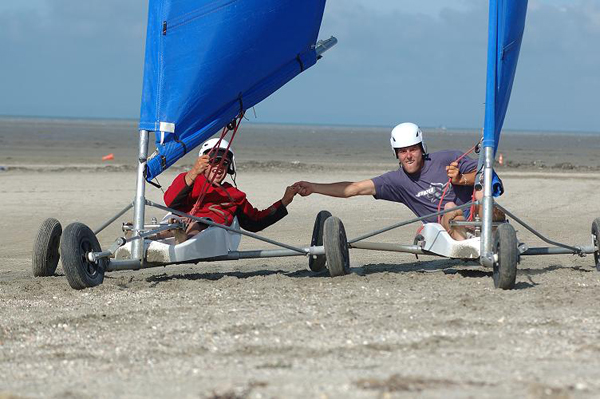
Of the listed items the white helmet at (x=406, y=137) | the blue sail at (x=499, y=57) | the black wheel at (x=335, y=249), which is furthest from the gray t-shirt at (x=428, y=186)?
the black wheel at (x=335, y=249)

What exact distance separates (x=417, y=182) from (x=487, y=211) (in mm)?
1350

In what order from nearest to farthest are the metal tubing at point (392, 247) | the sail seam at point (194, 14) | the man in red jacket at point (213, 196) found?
the sail seam at point (194, 14) → the metal tubing at point (392, 247) → the man in red jacket at point (213, 196)

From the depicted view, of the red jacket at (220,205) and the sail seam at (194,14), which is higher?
the sail seam at (194,14)

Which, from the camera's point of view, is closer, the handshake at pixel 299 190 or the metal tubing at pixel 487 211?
the metal tubing at pixel 487 211

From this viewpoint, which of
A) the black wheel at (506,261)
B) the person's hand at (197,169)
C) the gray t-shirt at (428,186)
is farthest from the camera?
the gray t-shirt at (428,186)

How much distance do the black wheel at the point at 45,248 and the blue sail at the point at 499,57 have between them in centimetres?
365

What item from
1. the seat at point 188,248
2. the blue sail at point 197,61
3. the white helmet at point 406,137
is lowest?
the seat at point 188,248

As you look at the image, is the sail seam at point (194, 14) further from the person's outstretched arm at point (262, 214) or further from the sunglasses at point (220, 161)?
the person's outstretched arm at point (262, 214)

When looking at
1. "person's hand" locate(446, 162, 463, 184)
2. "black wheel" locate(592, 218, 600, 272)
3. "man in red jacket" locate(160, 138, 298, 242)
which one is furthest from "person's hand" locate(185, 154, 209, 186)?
"black wheel" locate(592, 218, 600, 272)

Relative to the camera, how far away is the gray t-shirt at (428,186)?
9.12m

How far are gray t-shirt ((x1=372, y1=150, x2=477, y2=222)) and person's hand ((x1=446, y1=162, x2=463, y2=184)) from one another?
0.15 meters

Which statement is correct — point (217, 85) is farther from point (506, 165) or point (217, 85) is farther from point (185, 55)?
point (506, 165)

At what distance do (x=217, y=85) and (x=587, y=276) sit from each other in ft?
11.0

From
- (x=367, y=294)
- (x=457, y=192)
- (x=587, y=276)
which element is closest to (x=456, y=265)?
(x=457, y=192)
